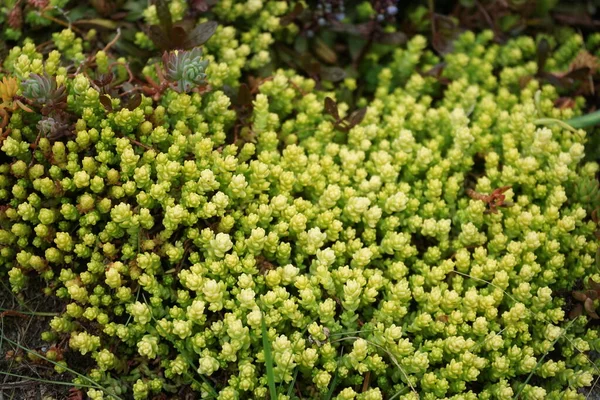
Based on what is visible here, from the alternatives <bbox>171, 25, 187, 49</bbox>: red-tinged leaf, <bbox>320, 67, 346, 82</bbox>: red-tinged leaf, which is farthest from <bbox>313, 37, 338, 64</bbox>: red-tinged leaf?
<bbox>171, 25, 187, 49</bbox>: red-tinged leaf

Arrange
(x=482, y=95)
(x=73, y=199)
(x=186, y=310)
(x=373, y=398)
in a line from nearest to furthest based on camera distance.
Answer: (x=373, y=398)
(x=186, y=310)
(x=73, y=199)
(x=482, y=95)

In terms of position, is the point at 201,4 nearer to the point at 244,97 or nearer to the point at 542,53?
the point at 244,97

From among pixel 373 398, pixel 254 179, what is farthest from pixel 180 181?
pixel 373 398

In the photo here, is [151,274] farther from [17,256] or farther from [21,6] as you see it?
[21,6]

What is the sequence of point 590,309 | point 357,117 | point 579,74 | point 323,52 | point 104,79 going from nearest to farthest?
point 590,309 → point 104,79 → point 357,117 → point 579,74 → point 323,52

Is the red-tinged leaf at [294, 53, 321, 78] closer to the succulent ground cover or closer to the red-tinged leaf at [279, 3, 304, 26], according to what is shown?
the succulent ground cover

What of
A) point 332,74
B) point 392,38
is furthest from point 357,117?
point 392,38
